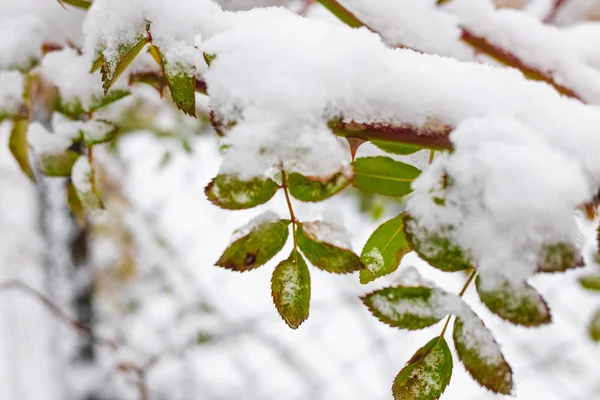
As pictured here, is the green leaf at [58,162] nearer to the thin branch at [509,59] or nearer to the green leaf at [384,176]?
the green leaf at [384,176]

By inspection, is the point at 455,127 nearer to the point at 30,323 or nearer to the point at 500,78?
the point at 500,78

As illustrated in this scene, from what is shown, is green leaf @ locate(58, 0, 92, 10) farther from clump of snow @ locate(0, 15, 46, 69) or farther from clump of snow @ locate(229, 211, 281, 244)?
clump of snow @ locate(229, 211, 281, 244)

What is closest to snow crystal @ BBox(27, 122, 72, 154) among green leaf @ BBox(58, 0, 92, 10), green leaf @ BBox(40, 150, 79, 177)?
green leaf @ BBox(40, 150, 79, 177)

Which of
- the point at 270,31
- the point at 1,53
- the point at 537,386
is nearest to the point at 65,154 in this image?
the point at 1,53

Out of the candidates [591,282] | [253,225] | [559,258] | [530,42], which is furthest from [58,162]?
[591,282]

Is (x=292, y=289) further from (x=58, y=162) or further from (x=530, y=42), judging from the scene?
(x=530, y=42)

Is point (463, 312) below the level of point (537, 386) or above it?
above

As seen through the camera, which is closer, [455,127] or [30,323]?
[455,127]
